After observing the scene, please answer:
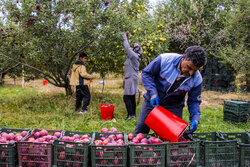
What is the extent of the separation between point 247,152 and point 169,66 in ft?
4.11

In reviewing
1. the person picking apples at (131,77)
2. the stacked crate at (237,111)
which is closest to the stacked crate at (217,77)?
the stacked crate at (237,111)

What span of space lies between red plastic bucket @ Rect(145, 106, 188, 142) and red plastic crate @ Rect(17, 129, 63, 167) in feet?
3.63

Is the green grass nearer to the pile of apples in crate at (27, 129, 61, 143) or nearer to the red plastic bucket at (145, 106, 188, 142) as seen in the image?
the pile of apples in crate at (27, 129, 61, 143)

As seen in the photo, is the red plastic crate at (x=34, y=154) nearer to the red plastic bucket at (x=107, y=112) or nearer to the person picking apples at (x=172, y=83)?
the person picking apples at (x=172, y=83)

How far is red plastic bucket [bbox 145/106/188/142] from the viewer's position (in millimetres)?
2395

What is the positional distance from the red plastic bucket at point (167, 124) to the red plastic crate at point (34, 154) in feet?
3.63

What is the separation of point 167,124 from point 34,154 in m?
1.38

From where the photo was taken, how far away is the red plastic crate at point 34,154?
2.34 metres

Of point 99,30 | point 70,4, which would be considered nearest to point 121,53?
point 99,30

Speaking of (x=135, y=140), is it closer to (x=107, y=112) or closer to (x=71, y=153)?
(x=71, y=153)

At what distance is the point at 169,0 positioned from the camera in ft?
42.3

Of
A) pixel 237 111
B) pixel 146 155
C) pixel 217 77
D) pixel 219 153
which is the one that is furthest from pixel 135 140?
pixel 217 77

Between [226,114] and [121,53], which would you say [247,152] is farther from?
[121,53]

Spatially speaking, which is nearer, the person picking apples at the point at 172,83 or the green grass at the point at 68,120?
the person picking apples at the point at 172,83
